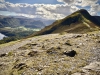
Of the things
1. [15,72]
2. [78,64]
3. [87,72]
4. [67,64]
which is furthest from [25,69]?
[87,72]

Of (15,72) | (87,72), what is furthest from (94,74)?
(15,72)

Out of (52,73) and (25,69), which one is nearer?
(52,73)

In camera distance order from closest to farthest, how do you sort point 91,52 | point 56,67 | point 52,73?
point 52,73
point 56,67
point 91,52

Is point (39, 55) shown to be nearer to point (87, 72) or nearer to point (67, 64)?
point (67, 64)

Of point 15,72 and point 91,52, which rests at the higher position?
point 91,52

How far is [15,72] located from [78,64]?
13.7 metres

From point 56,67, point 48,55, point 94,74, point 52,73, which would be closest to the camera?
point 94,74

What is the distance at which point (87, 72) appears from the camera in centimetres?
2870

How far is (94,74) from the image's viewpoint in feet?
90.8

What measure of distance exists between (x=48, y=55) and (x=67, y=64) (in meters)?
10.4

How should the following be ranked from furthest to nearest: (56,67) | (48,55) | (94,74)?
(48,55), (56,67), (94,74)

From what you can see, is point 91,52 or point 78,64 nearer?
point 78,64

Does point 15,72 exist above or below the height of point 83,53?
below

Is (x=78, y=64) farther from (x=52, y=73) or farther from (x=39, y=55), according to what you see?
(x=39, y=55)
